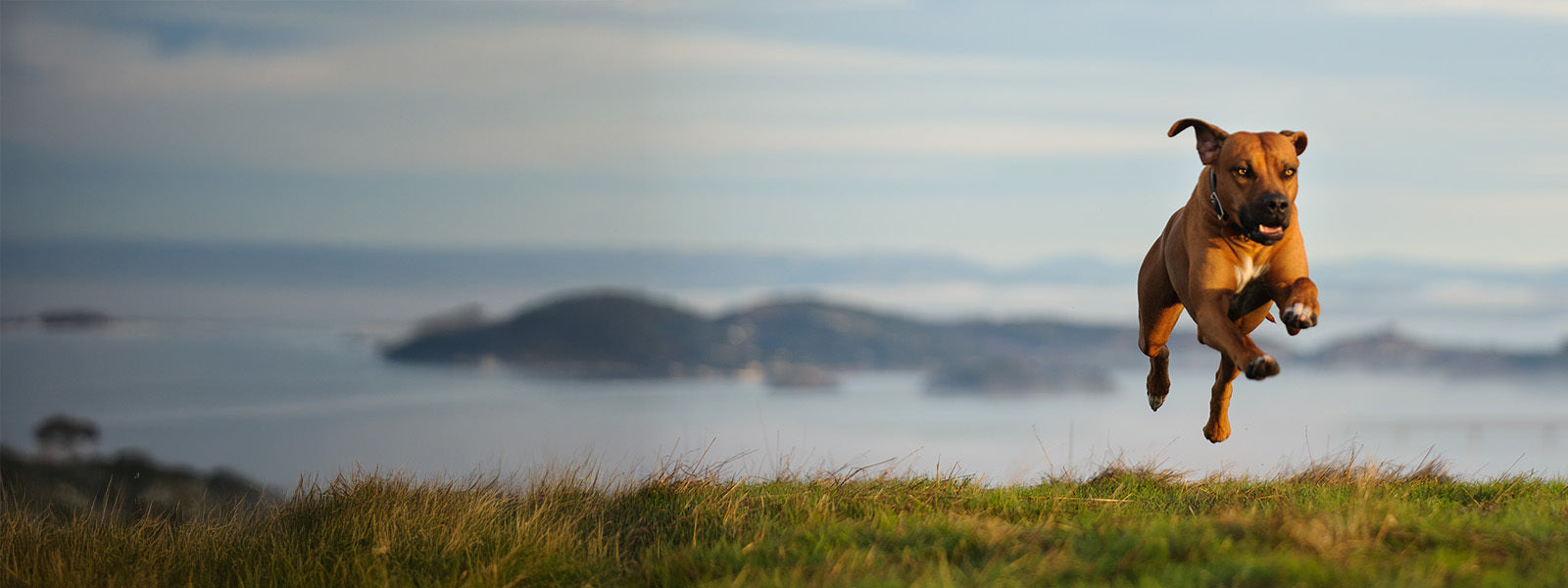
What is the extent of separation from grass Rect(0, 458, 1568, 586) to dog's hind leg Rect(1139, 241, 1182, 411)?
919 mm

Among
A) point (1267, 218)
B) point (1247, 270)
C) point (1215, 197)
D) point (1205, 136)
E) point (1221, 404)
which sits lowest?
point (1221, 404)

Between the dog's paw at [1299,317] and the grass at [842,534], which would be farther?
the dog's paw at [1299,317]

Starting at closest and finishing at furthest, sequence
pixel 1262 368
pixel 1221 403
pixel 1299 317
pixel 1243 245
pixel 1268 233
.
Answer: pixel 1262 368 < pixel 1299 317 < pixel 1268 233 < pixel 1243 245 < pixel 1221 403

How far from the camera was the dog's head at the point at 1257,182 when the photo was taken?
281 inches

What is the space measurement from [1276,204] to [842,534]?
3.11 m

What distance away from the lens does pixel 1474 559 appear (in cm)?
607

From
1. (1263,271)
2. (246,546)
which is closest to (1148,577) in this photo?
(1263,271)

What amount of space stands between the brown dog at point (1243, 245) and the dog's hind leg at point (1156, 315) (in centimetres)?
62

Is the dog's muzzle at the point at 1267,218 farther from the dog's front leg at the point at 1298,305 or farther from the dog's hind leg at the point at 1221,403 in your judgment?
the dog's hind leg at the point at 1221,403

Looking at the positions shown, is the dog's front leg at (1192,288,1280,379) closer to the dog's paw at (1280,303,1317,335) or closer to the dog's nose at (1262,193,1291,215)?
the dog's paw at (1280,303,1317,335)

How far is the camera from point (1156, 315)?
8.88m

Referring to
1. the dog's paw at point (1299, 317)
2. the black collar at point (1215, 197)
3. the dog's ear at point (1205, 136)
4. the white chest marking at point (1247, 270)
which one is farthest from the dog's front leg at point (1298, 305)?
the dog's ear at point (1205, 136)

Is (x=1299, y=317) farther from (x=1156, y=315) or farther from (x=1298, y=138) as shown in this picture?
(x=1156, y=315)

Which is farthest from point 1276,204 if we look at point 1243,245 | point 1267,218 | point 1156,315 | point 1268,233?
point 1156,315
